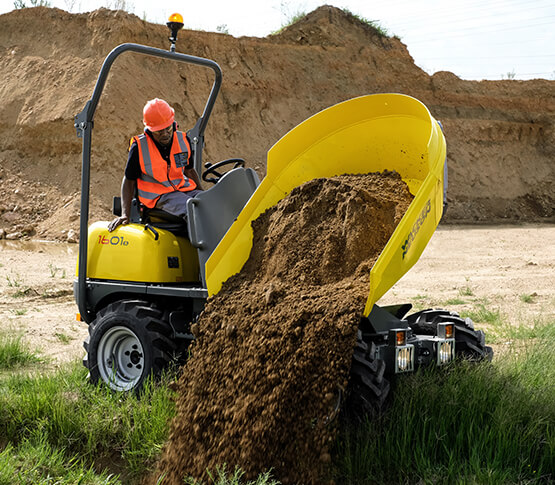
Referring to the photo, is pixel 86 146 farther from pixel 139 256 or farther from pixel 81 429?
pixel 81 429

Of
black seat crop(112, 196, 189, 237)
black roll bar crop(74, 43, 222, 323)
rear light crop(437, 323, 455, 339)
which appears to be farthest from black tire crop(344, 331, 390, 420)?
black roll bar crop(74, 43, 222, 323)

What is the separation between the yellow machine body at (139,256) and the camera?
4.66 m

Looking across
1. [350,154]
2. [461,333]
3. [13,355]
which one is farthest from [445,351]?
[13,355]

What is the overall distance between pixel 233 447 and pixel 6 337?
351cm

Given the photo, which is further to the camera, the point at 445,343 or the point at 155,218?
the point at 155,218

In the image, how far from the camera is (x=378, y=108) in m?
4.42

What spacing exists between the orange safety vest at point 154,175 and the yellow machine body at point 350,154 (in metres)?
0.79

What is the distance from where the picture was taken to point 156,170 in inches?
196

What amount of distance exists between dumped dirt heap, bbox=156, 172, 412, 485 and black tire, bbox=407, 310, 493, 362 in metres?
0.84

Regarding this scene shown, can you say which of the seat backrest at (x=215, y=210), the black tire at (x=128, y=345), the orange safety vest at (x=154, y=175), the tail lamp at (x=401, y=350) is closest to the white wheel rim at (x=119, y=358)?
the black tire at (x=128, y=345)

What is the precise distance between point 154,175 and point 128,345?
125cm

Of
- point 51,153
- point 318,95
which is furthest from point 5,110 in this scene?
point 318,95

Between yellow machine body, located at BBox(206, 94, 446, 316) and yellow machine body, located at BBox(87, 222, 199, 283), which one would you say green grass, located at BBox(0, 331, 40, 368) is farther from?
yellow machine body, located at BBox(206, 94, 446, 316)

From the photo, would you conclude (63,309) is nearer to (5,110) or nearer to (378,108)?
(378,108)
